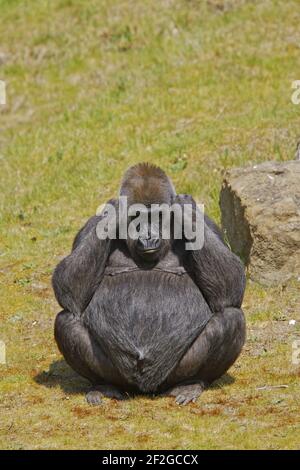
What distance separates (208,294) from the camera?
7.22 meters

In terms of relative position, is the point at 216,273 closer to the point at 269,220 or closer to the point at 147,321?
the point at 147,321

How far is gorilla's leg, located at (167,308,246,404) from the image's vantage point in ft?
23.5

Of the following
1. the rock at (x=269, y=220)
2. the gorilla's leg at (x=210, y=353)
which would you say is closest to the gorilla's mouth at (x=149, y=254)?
the gorilla's leg at (x=210, y=353)

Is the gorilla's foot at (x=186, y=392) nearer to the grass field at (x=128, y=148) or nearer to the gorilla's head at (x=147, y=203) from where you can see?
the grass field at (x=128, y=148)

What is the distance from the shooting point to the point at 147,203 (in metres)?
7.07

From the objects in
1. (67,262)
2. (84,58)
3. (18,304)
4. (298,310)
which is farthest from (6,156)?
(67,262)

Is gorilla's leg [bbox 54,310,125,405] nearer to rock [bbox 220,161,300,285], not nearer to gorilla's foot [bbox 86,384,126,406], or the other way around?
gorilla's foot [bbox 86,384,126,406]

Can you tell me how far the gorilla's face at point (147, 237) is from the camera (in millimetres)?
6961

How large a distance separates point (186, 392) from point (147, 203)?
138 centimetres

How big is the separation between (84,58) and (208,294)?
1084 cm

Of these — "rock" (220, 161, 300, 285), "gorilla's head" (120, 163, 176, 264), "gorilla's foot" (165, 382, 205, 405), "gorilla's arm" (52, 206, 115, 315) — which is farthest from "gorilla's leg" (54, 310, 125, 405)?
"rock" (220, 161, 300, 285)

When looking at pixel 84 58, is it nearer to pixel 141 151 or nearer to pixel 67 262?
pixel 141 151

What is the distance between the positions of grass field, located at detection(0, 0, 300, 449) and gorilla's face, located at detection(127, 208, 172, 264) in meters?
1.05

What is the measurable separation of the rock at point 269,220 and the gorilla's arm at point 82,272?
3064 mm
